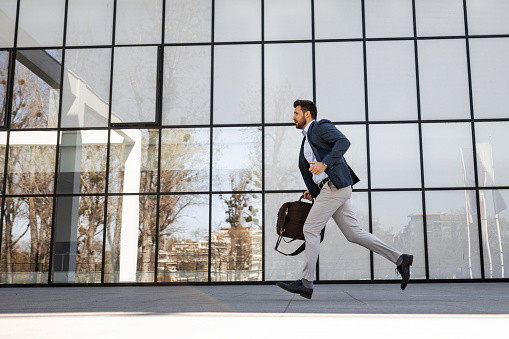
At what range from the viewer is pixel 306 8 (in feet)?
34.8

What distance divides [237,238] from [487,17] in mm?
6086

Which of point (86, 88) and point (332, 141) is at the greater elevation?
point (86, 88)

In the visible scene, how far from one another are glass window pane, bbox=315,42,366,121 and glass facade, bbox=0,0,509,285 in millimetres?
26

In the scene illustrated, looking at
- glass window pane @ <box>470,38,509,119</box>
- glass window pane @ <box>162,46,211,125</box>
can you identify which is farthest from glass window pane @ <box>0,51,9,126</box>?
glass window pane @ <box>470,38,509,119</box>

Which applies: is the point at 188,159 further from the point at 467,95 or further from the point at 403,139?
the point at 467,95

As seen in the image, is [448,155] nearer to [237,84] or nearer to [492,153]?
[492,153]

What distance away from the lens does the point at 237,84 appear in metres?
10.4

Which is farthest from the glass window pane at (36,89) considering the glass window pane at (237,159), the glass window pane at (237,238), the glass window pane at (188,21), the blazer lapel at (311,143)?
the blazer lapel at (311,143)

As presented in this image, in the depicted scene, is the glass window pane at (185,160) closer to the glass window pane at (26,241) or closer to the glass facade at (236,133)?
the glass facade at (236,133)

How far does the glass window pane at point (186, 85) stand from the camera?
1031 cm

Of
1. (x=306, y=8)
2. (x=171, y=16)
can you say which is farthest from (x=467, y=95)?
(x=171, y=16)

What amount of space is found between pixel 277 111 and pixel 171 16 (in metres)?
2.74

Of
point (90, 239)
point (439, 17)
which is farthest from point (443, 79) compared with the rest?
point (90, 239)

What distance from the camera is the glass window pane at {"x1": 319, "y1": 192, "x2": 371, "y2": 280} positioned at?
31.7 ft
